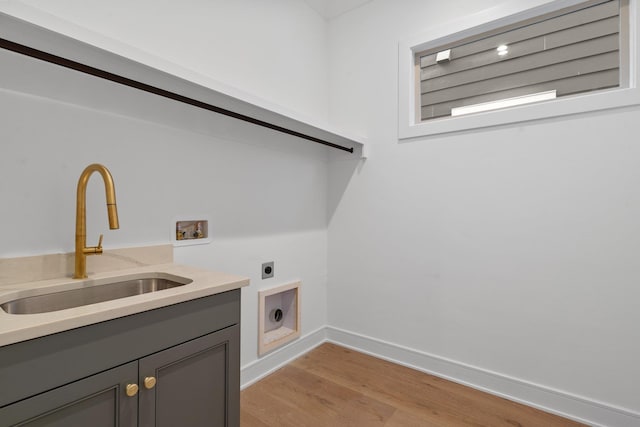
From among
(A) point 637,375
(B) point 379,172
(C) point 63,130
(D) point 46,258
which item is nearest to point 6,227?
(D) point 46,258

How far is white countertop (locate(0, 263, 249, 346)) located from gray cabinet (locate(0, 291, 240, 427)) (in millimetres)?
32

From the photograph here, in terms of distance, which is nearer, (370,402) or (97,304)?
(97,304)

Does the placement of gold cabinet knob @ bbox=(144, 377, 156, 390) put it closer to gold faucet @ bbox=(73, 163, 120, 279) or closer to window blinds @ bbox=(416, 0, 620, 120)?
gold faucet @ bbox=(73, 163, 120, 279)

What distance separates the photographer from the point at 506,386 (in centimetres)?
174

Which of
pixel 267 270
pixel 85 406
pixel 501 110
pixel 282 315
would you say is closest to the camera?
pixel 85 406

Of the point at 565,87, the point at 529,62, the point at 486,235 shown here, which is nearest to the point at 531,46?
the point at 529,62

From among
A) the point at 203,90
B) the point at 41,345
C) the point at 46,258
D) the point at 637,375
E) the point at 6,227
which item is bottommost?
the point at 637,375

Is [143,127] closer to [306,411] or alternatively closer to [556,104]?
[306,411]

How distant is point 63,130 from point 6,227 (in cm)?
40

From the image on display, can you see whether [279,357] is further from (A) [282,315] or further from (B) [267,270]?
(B) [267,270]

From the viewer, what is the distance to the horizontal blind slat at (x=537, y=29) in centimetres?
161

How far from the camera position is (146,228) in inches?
55.0

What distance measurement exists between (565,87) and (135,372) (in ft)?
7.66

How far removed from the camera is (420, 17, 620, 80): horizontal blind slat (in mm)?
1609
